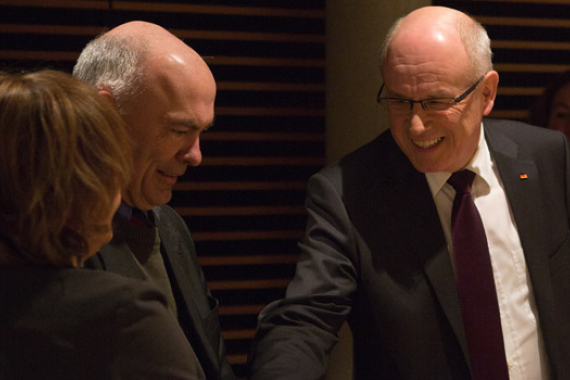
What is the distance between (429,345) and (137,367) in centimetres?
105

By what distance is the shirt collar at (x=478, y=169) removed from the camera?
85.1 inches

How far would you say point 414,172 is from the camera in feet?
7.07

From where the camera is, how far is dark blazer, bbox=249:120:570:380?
1990 mm

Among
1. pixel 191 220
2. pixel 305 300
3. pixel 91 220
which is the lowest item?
pixel 191 220

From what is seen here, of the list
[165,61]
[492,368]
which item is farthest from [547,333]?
[165,61]

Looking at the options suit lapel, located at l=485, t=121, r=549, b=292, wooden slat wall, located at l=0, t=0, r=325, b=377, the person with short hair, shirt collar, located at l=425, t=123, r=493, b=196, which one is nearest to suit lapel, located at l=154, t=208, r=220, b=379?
the person with short hair

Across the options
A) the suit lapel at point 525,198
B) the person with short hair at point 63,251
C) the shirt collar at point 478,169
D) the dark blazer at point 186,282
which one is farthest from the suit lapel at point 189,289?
the suit lapel at point 525,198

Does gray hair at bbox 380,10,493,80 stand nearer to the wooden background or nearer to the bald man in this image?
the bald man

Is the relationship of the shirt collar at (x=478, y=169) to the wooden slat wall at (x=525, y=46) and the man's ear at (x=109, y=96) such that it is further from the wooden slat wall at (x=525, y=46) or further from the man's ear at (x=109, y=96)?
the wooden slat wall at (x=525, y=46)

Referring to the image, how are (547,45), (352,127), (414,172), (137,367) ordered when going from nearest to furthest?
(137,367) < (414,172) < (352,127) < (547,45)

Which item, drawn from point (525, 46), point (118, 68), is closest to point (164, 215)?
point (118, 68)

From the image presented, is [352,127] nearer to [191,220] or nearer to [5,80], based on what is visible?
[191,220]

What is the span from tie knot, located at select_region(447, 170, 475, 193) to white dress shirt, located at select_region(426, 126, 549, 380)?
0.05 feet

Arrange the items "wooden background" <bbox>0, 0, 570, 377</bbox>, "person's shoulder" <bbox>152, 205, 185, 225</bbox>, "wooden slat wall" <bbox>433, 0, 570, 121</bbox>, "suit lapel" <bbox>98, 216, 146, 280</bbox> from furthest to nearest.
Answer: "wooden slat wall" <bbox>433, 0, 570, 121</bbox> → "wooden background" <bbox>0, 0, 570, 377</bbox> → "person's shoulder" <bbox>152, 205, 185, 225</bbox> → "suit lapel" <bbox>98, 216, 146, 280</bbox>
